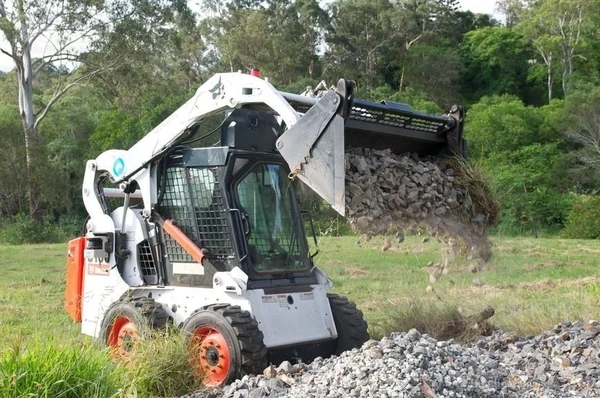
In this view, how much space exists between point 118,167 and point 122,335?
1.61 m

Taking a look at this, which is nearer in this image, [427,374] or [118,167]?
[427,374]

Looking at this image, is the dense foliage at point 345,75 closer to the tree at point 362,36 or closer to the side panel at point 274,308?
the tree at point 362,36

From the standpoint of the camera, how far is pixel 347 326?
23.4 ft

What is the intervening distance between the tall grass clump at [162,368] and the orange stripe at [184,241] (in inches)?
29.2

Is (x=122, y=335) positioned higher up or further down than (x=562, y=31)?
further down

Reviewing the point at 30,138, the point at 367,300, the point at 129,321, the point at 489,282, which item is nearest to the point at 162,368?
the point at 129,321

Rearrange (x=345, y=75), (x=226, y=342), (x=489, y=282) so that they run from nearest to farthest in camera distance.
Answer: (x=226, y=342), (x=489, y=282), (x=345, y=75)

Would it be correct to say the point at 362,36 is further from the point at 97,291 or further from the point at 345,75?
the point at 97,291

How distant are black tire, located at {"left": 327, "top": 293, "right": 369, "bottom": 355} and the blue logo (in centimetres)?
232

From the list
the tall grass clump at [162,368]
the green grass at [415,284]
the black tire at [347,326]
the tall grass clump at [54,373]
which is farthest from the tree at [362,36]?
the tall grass clump at [54,373]

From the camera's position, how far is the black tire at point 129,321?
21.9ft

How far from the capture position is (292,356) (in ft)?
21.8

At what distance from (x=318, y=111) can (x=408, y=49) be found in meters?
46.5

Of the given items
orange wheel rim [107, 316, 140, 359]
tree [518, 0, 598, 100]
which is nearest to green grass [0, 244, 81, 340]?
orange wheel rim [107, 316, 140, 359]
